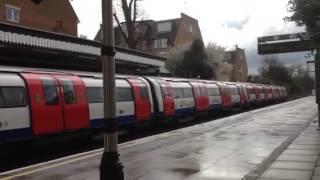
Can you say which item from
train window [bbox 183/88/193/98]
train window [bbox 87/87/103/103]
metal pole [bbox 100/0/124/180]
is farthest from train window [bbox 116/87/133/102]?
metal pole [bbox 100/0/124/180]

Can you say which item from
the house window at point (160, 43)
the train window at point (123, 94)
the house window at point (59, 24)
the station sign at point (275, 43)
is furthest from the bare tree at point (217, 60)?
the train window at point (123, 94)

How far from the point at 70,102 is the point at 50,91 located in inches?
42.4

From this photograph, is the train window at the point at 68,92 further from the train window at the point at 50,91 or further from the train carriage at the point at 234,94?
the train carriage at the point at 234,94

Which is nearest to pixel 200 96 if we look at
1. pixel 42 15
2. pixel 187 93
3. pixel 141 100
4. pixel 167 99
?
pixel 187 93

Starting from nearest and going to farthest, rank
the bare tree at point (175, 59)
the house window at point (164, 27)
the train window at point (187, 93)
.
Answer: the train window at point (187, 93) < the bare tree at point (175, 59) < the house window at point (164, 27)

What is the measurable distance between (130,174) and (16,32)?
1207cm

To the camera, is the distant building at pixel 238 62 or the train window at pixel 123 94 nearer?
the train window at pixel 123 94

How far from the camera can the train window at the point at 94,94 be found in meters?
19.3

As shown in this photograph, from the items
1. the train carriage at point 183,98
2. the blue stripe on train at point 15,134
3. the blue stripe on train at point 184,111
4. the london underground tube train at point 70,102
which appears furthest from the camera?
the train carriage at point 183,98

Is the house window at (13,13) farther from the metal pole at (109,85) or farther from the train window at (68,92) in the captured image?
the metal pole at (109,85)

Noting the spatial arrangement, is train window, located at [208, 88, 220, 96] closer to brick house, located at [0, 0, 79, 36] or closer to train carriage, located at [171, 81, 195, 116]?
train carriage, located at [171, 81, 195, 116]

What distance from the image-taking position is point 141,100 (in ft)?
79.1

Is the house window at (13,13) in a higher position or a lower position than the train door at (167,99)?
higher

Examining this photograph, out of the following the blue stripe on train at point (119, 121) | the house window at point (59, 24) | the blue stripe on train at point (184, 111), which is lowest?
the blue stripe on train at point (184, 111)
